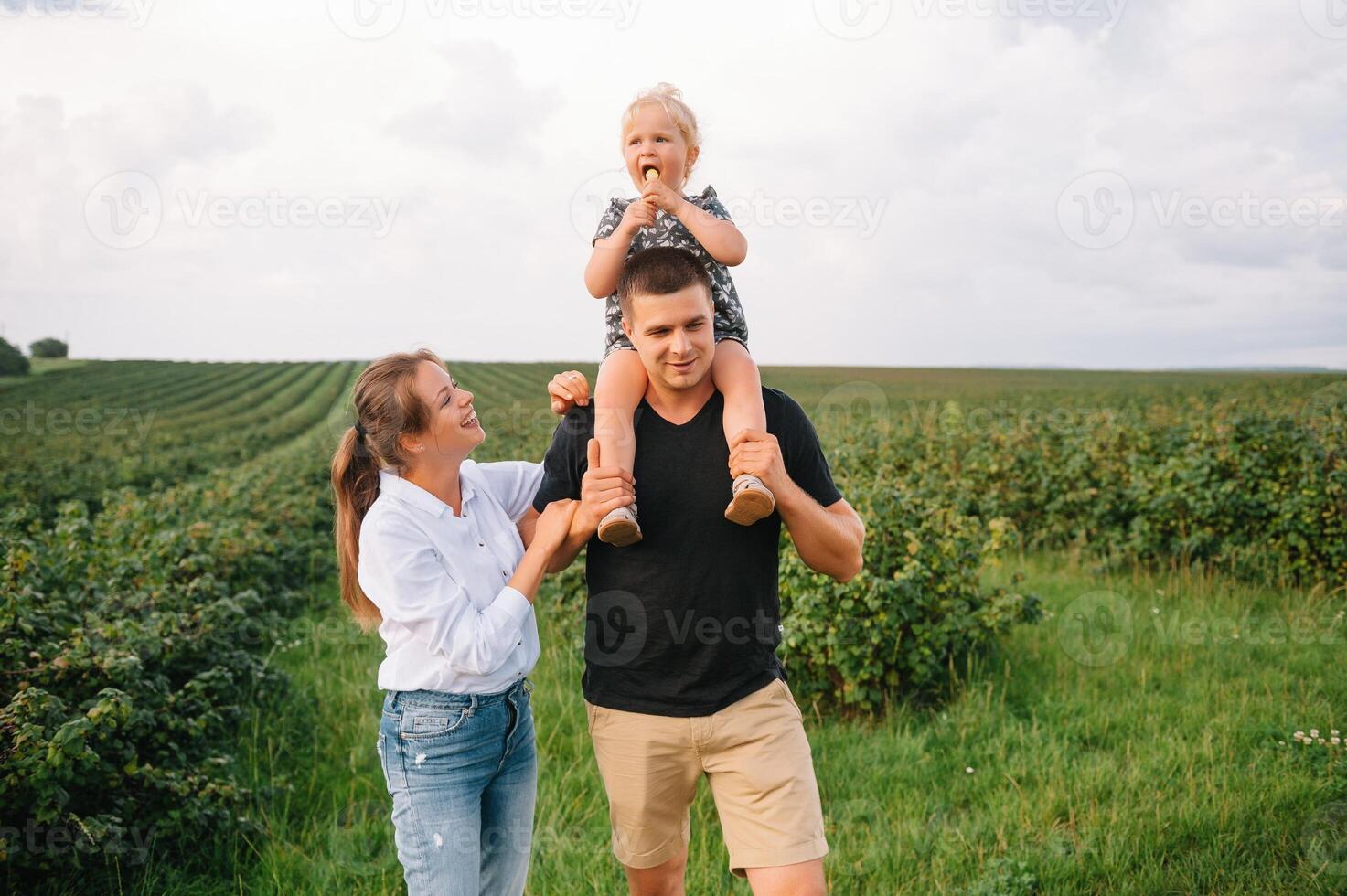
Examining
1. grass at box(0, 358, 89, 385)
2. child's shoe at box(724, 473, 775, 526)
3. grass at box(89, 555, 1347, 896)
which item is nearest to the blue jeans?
child's shoe at box(724, 473, 775, 526)

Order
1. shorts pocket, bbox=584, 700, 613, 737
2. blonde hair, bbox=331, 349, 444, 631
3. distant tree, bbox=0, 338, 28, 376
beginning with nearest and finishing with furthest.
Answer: blonde hair, bbox=331, 349, 444, 631
shorts pocket, bbox=584, 700, 613, 737
distant tree, bbox=0, 338, 28, 376

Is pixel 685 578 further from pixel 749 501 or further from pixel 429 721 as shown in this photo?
pixel 429 721

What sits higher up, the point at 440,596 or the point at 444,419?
the point at 444,419

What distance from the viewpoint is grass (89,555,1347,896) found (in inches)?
136

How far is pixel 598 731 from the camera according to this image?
2.59m

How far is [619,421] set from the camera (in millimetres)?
2594

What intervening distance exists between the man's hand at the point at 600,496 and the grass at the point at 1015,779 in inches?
68.4

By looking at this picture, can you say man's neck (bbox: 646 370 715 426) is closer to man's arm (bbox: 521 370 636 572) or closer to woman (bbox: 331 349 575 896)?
man's arm (bbox: 521 370 636 572)

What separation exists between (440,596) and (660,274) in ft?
3.35

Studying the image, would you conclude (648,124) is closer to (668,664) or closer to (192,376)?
(668,664)

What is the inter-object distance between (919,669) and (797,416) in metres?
2.67

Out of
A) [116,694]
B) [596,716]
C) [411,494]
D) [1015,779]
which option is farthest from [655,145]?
[1015,779]

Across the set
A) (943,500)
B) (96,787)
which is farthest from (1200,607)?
(96,787)

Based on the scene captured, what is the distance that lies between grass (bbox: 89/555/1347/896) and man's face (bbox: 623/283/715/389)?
2080mm
